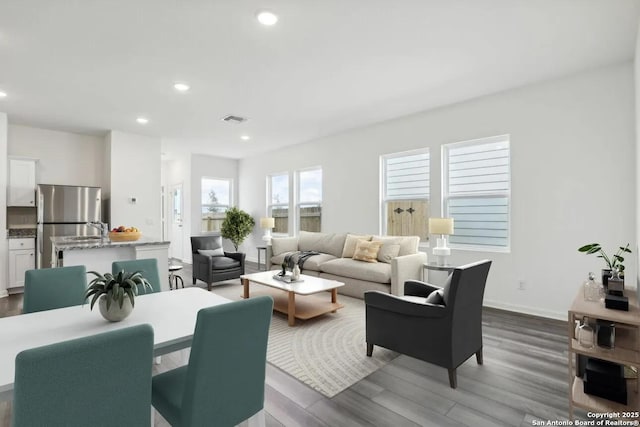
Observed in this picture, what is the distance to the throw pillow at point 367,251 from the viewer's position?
497 centimetres

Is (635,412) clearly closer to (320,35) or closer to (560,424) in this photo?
(560,424)

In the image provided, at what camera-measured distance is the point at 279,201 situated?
788 centimetres

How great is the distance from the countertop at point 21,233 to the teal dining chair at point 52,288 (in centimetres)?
427

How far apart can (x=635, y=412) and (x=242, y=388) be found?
7.08 ft

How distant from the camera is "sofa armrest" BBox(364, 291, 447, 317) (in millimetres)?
2320

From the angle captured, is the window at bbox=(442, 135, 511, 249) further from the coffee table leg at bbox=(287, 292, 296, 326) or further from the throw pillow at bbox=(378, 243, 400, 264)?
the coffee table leg at bbox=(287, 292, 296, 326)

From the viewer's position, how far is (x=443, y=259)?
4.33 meters

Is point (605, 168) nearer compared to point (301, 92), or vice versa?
point (605, 168)

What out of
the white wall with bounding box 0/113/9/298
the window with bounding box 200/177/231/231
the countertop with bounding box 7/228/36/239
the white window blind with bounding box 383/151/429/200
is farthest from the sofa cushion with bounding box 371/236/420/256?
the white wall with bounding box 0/113/9/298

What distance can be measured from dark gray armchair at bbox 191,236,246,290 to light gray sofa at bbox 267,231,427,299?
69cm

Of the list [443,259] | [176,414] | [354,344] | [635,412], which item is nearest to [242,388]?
[176,414]

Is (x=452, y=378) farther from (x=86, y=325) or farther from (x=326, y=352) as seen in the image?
(x=86, y=325)

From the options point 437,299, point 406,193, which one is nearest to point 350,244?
point 406,193

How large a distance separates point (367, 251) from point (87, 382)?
14.1 ft
